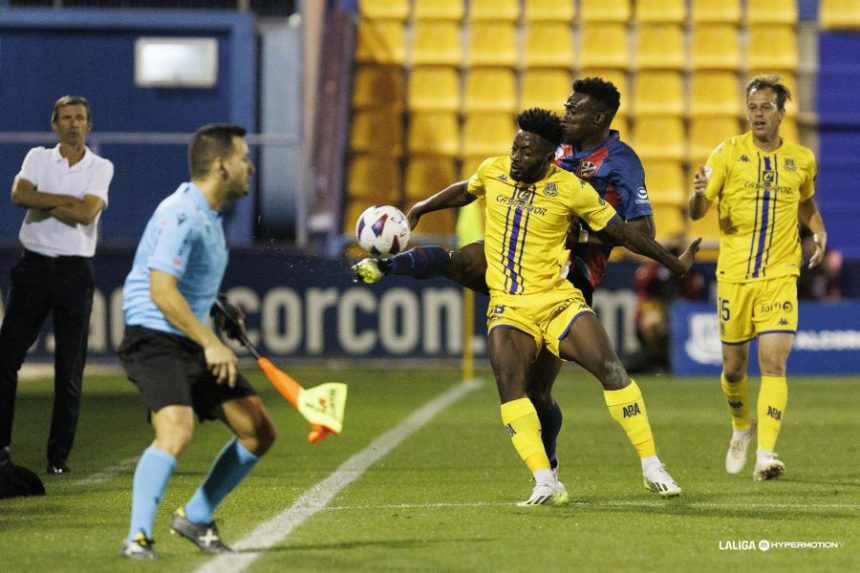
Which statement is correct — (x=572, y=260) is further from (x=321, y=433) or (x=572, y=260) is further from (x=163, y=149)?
(x=163, y=149)

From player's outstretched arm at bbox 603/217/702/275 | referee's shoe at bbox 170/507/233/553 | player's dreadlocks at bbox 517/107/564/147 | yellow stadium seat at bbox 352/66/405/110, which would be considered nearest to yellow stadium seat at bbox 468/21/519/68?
yellow stadium seat at bbox 352/66/405/110

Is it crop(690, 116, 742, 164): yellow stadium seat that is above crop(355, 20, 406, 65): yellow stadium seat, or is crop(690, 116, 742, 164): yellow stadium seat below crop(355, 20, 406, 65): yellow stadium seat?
below

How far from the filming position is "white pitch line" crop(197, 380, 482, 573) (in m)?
6.16

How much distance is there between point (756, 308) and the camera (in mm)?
9438

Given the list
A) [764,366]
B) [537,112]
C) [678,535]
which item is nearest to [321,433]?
[678,535]

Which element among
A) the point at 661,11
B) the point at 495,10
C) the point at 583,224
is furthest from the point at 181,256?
the point at 661,11

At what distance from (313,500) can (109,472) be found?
192 cm

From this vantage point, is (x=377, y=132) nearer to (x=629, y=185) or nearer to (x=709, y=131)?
(x=709, y=131)

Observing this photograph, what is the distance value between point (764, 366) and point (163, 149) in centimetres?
1049

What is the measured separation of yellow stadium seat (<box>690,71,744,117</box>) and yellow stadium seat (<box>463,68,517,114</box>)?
2374 millimetres

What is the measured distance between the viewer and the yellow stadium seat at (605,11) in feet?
73.9

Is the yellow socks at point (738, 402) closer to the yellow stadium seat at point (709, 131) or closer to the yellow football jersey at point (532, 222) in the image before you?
the yellow football jersey at point (532, 222)

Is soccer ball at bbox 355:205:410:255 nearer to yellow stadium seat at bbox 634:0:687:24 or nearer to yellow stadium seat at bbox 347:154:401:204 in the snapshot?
yellow stadium seat at bbox 347:154:401:204

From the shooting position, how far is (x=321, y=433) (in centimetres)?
596
